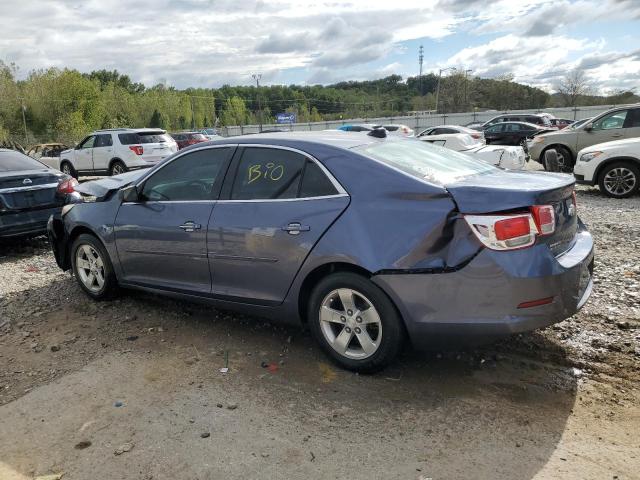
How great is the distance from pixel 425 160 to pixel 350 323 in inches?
50.9

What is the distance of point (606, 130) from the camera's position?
12906 mm

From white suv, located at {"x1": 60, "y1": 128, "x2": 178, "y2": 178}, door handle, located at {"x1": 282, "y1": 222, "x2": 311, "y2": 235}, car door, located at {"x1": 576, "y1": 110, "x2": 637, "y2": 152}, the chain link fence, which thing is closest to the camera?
door handle, located at {"x1": 282, "y1": 222, "x2": 311, "y2": 235}

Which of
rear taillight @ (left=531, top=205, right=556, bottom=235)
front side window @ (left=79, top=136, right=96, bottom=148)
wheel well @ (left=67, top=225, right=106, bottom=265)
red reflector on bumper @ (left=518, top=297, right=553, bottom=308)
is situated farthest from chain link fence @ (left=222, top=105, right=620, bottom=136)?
red reflector on bumper @ (left=518, top=297, right=553, bottom=308)

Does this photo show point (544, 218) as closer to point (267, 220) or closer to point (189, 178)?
point (267, 220)

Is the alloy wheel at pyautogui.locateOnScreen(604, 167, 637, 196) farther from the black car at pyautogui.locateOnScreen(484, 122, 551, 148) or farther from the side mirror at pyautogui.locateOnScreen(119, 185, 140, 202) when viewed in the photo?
the black car at pyautogui.locateOnScreen(484, 122, 551, 148)

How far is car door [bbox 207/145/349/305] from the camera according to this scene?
358cm

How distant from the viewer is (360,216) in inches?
133

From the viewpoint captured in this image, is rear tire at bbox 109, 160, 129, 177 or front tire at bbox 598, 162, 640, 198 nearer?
front tire at bbox 598, 162, 640, 198

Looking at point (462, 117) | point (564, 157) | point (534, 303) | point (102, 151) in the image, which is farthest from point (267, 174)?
point (462, 117)

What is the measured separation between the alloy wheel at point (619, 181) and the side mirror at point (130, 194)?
914 centimetres

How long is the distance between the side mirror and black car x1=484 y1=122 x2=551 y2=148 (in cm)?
2414

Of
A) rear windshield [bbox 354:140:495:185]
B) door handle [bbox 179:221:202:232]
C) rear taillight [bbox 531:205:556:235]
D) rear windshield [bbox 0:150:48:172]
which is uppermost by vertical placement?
→ rear windshield [bbox 354:140:495:185]

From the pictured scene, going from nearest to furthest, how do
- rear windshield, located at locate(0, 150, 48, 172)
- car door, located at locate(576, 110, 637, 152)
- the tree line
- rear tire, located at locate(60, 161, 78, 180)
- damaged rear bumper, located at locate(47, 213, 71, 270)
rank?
1. damaged rear bumper, located at locate(47, 213, 71, 270)
2. rear windshield, located at locate(0, 150, 48, 172)
3. car door, located at locate(576, 110, 637, 152)
4. rear tire, located at locate(60, 161, 78, 180)
5. the tree line

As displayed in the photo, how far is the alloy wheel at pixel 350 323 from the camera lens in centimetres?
344
